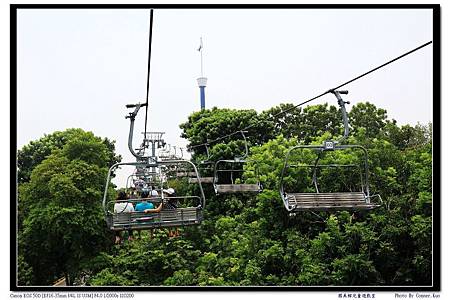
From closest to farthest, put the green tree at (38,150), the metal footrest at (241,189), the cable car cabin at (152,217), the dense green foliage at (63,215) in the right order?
1. the cable car cabin at (152,217)
2. the metal footrest at (241,189)
3. the dense green foliage at (63,215)
4. the green tree at (38,150)

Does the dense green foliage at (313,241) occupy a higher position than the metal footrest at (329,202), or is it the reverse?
the metal footrest at (329,202)

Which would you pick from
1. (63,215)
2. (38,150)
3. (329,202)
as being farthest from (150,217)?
(38,150)

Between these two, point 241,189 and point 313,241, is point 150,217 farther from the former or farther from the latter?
point 313,241

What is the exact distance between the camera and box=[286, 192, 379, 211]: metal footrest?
3.27m

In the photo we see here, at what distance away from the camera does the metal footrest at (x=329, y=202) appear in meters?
3.27

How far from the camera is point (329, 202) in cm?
332

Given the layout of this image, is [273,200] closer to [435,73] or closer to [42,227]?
[435,73]

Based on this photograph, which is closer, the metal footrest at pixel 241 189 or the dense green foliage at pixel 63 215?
the metal footrest at pixel 241 189

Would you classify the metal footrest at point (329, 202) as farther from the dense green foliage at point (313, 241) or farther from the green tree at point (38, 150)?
the green tree at point (38, 150)

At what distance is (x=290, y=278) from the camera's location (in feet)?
20.0

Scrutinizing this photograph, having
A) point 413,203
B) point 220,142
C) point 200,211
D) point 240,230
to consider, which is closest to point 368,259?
point 413,203

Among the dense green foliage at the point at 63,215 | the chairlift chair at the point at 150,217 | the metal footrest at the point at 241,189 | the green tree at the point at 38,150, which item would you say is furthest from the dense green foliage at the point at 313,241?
the green tree at the point at 38,150

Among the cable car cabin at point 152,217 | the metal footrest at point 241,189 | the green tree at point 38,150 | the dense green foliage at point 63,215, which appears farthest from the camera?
the green tree at point 38,150

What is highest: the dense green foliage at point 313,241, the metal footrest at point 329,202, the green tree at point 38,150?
the green tree at point 38,150
